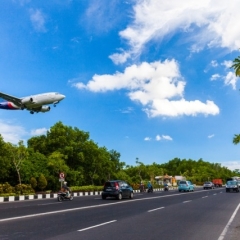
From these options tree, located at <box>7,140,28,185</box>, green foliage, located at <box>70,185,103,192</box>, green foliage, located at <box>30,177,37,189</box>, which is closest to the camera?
tree, located at <box>7,140,28,185</box>

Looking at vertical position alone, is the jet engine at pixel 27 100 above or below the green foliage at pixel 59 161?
above

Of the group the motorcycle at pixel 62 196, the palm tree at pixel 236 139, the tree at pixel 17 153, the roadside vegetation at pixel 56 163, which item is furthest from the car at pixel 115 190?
the tree at pixel 17 153

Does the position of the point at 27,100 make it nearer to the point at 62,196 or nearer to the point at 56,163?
the point at 56,163

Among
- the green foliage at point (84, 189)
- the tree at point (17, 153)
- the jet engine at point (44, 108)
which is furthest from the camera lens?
the green foliage at point (84, 189)

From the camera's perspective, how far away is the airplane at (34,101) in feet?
140

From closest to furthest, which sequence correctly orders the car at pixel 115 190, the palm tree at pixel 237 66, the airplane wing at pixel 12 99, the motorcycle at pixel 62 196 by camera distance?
the palm tree at pixel 237 66, the motorcycle at pixel 62 196, the car at pixel 115 190, the airplane wing at pixel 12 99

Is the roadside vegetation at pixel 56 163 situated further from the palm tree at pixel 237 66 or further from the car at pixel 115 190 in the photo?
the palm tree at pixel 237 66

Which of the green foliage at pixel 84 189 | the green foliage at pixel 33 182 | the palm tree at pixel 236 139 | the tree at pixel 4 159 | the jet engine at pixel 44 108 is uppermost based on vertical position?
the jet engine at pixel 44 108

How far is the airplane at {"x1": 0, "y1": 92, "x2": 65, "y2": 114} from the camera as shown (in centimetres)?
4281

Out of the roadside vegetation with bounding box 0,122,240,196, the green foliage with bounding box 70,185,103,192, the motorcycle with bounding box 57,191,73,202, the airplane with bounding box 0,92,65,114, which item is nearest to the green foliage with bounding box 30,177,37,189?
the roadside vegetation with bounding box 0,122,240,196

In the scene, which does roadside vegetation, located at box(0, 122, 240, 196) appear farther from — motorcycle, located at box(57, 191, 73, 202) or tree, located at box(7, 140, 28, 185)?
motorcycle, located at box(57, 191, 73, 202)

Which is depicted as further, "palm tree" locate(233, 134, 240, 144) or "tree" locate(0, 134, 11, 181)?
"tree" locate(0, 134, 11, 181)

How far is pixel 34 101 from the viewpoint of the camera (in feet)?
141

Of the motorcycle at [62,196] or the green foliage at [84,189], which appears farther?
the green foliage at [84,189]
